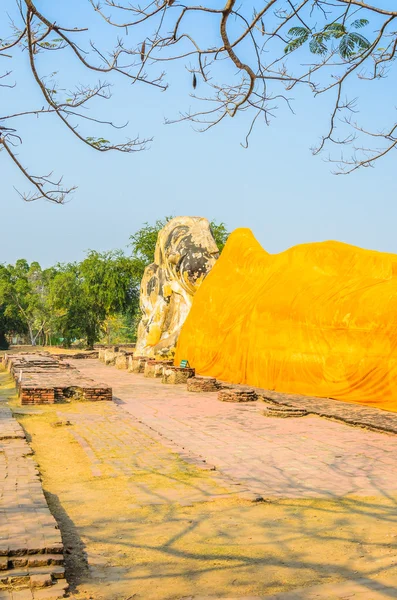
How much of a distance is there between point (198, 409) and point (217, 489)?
606 cm

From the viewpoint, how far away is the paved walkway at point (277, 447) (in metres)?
7.01

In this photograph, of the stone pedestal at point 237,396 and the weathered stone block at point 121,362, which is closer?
the stone pedestal at point 237,396

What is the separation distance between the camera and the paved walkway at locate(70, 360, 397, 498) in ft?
23.0

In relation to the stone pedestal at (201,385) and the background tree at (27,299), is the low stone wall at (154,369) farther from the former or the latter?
the background tree at (27,299)

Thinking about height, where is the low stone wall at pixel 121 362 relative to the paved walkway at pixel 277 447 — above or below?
above

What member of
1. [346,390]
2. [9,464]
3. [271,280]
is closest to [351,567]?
[9,464]

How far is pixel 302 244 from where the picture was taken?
18.1 m

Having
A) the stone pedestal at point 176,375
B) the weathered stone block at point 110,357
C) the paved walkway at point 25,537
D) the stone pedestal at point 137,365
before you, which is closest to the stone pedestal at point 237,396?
the stone pedestal at point 176,375

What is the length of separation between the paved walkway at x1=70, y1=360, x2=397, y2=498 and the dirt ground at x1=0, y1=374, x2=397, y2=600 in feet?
1.63

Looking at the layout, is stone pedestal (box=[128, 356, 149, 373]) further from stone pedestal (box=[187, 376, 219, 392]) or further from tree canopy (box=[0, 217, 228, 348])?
tree canopy (box=[0, 217, 228, 348])

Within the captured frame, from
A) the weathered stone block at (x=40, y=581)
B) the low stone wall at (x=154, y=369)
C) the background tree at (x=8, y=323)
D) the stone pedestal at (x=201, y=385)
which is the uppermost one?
the background tree at (x=8, y=323)

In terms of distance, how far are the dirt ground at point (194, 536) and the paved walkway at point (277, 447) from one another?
0.50 metres

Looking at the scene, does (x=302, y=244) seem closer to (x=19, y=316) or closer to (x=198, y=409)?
(x=198, y=409)

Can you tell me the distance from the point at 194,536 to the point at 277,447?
383cm
